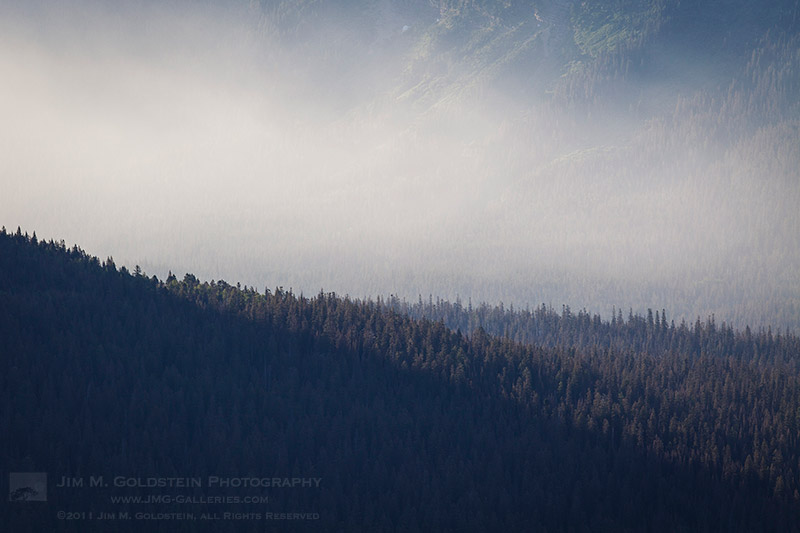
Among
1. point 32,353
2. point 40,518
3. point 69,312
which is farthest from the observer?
point 69,312

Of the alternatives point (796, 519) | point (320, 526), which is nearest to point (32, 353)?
point (320, 526)

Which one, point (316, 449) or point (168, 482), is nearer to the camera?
point (168, 482)

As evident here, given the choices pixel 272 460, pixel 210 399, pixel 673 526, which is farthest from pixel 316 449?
pixel 673 526

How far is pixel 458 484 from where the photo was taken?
17725 cm

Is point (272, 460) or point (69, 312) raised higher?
point (69, 312)

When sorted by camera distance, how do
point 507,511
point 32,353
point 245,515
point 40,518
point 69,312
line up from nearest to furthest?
point 40,518
point 245,515
point 507,511
point 32,353
point 69,312

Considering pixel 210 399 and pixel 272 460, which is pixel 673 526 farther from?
pixel 210 399

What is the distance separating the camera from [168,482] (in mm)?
163500

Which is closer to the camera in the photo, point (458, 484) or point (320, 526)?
point (320, 526)

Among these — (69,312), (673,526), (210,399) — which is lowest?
(673,526)

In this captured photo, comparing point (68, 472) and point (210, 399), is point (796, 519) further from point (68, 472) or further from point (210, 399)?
point (68, 472)

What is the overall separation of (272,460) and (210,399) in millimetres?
19101

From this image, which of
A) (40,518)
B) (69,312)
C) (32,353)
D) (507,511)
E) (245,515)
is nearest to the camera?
(40,518)

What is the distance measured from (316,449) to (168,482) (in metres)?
29.8
